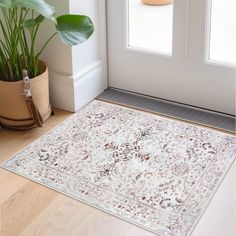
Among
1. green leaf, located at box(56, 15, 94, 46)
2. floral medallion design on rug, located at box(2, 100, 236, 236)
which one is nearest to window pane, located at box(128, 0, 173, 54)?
floral medallion design on rug, located at box(2, 100, 236, 236)

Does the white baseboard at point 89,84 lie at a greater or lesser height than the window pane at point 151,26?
lesser

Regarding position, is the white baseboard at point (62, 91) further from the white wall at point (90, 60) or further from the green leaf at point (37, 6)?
the green leaf at point (37, 6)

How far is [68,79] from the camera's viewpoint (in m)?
2.55

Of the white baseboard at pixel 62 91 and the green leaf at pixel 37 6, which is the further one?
the white baseboard at pixel 62 91

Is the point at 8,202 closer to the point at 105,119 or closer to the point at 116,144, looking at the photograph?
the point at 116,144

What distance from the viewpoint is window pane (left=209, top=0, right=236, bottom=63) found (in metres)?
2.34

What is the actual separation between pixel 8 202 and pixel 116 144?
616 mm

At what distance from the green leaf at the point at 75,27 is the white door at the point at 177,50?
1.69ft

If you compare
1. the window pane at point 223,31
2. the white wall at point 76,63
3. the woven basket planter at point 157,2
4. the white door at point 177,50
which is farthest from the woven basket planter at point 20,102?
the window pane at point 223,31

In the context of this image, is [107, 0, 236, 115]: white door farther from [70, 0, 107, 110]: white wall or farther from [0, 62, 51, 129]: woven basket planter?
[0, 62, 51, 129]: woven basket planter

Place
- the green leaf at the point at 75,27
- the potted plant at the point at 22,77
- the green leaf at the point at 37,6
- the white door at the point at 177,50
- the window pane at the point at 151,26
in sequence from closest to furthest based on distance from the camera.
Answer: the green leaf at the point at 37,6 < the green leaf at the point at 75,27 < the potted plant at the point at 22,77 < the white door at the point at 177,50 < the window pane at the point at 151,26

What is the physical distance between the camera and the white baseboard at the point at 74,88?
2572mm

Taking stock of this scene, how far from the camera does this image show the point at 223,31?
7.88 ft

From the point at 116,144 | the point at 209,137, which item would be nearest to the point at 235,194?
the point at 209,137
